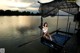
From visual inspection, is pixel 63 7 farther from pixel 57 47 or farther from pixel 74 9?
pixel 57 47

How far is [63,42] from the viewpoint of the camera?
16.4ft

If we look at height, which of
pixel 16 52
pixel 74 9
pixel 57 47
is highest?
pixel 74 9

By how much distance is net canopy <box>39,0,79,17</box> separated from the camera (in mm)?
6344

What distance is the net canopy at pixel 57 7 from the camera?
6344 mm

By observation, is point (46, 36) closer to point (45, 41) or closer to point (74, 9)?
point (45, 41)

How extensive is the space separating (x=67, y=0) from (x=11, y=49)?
2.58 metres

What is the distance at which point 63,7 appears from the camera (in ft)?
21.0

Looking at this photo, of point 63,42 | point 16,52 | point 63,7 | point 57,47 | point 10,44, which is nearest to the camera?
point 57,47

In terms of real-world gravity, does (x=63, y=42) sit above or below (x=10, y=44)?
above

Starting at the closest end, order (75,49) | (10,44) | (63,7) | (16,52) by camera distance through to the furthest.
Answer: (75,49) < (16,52) < (63,7) < (10,44)

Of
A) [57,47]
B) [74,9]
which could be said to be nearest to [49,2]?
[74,9]

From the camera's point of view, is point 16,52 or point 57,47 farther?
point 16,52

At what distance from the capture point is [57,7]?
6.41 meters

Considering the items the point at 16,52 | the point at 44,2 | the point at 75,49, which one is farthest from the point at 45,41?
the point at 44,2
